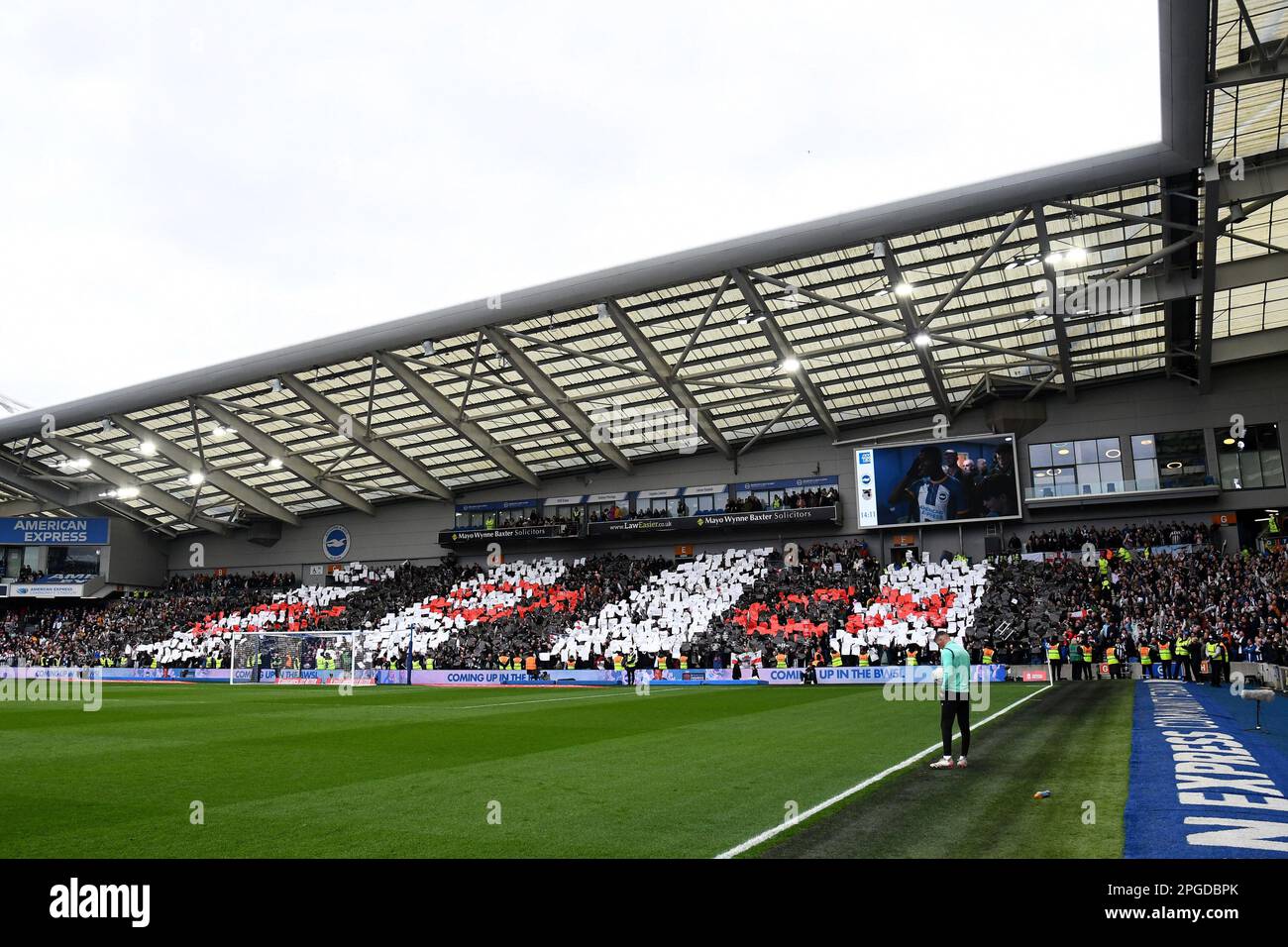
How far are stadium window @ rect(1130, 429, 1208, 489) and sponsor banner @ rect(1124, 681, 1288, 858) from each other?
27200mm

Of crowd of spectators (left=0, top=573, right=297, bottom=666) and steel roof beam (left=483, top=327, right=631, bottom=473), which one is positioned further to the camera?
crowd of spectators (left=0, top=573, right=297, bottom=666)

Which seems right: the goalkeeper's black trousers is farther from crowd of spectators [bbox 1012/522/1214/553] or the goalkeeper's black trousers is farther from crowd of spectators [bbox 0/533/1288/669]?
crowd of spectators [bbox 1012/522/1214/553]

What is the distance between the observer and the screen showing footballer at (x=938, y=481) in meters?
40.2

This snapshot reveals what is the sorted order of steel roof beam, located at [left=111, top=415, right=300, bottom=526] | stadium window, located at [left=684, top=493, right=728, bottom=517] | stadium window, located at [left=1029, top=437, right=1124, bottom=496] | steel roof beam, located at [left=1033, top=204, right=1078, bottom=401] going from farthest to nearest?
stadium window, located at [left=684, top=493, right=728, bottom=517], steel roof beam, located at [left=111, top=415, right=300, bottom=526], stadium window, located at [left=1029, top=437, right=1124, bottom=496], steel roof beam, located at [left=1033, top=204, right=1078, bottom=401]

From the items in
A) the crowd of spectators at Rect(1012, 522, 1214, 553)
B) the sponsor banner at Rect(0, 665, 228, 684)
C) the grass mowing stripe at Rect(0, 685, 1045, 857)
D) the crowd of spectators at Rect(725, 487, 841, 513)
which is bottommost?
the sponsor banner at Rect(0, 665, 228, 684)

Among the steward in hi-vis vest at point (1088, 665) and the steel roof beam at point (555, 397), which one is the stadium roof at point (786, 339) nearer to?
the steel roof beam at point (555, 397)

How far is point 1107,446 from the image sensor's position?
41219 millimetres

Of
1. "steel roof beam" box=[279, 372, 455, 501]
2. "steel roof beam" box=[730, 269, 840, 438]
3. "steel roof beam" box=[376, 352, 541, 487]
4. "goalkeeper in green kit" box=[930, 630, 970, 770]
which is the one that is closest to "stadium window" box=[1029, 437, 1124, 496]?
"steel roof beam" box=[730, 269, 840, 438]

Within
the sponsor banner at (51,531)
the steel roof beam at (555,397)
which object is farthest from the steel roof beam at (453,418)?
the sponsor banner at (51,531)

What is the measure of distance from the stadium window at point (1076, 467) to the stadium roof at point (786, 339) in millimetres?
2924

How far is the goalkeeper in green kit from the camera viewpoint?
10086mm
